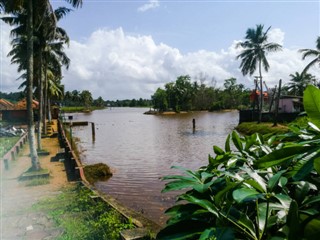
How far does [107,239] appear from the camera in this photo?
4.68m

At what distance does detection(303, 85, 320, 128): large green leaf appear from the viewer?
1.21 meters

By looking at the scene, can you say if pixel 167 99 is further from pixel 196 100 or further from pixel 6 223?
pixel 6 223

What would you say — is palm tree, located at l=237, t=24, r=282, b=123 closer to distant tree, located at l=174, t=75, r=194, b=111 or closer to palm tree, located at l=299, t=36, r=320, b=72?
palm tree, located at l=299, t=36, r=320, b=72

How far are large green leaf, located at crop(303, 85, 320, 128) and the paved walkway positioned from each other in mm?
5015

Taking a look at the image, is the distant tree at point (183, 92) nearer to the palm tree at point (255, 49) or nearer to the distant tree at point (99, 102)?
the palm tree at point (255, 49)

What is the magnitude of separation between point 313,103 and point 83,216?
5688 millimetres

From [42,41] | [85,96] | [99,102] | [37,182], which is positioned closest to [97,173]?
[37,182]

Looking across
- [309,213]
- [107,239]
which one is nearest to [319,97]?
[309,213]

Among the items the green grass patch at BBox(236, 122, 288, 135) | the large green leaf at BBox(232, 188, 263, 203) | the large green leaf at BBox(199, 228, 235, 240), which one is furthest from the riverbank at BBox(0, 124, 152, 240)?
the green grass patch at BBox(236, 122, 288, 135)

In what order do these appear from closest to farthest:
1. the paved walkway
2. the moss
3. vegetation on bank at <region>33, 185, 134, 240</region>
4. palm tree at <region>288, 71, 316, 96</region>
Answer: vegetation on bank at <region>33, 185, 134, 240</region>
the paved walkway
the moss
palm tree at <region>288, 71, 316, 96</region>

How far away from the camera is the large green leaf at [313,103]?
121 cm

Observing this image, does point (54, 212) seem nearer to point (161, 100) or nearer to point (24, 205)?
point (24, 205)

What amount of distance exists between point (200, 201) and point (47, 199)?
7.22 m

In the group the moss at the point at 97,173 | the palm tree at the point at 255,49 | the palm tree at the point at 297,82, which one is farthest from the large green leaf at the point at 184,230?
the palm tree at the point at 297,82
